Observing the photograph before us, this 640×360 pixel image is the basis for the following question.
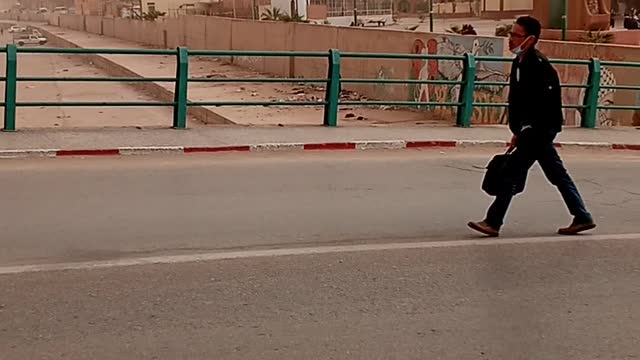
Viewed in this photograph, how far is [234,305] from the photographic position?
573 centimetres

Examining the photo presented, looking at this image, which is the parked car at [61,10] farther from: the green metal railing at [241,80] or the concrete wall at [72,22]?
the green metal railing at [241,80]

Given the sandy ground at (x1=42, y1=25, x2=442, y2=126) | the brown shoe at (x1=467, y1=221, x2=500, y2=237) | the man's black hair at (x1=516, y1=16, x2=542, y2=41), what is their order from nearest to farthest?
1. the man's black hair at (x1=516, y1=16, x2=542, y2=41)
2. the brown shoe at (x1=467, y1=221, x2=500, y2=237)
3. the sandy ground at (x1=42, y1=25, x2=442, y2=126)

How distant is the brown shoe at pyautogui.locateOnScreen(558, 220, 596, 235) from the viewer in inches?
310

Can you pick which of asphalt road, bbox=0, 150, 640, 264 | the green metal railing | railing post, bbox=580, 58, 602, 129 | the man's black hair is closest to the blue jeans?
asphalt road, bbox=0, 150, 640, 264

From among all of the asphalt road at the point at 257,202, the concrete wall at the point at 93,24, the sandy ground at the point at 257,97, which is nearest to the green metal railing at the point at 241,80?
the asphalt road at the point at 257,202

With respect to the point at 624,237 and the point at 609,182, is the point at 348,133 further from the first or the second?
the point at 624,237

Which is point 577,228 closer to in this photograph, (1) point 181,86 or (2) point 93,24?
(1) point 181,86

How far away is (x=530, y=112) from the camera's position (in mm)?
7469

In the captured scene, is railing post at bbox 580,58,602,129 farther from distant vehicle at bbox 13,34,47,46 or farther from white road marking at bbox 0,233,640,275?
distant vehicle at bbox 13,34,47,46

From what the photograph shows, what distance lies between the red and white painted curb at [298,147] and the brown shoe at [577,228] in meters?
5.68

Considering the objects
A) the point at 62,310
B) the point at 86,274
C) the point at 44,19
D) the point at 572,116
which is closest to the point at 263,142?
the point at 86,274

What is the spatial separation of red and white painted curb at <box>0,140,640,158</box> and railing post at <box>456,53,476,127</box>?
62.4 inches

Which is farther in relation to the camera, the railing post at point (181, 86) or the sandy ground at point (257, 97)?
the sandy ground at point (257, 97)

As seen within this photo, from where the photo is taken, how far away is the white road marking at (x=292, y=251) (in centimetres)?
655
